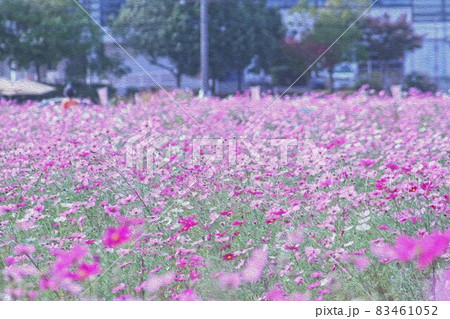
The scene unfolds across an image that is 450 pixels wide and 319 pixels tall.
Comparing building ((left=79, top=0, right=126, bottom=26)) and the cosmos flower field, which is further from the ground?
building ((left=79, top=0, right=126, bottom=26))

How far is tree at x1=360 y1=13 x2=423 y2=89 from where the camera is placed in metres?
3.82

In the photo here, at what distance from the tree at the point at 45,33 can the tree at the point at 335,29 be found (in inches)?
45.8

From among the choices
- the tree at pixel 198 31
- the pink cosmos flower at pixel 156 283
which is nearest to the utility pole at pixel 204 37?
the tree at pixel 198 31

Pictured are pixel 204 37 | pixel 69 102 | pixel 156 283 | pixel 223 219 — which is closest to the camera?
pixel 156 283

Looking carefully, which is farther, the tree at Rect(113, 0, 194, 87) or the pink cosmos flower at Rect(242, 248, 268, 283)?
the tree at Rect(113, 0, 194, 87)

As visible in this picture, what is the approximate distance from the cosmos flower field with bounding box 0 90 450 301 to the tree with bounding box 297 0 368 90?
0.47m

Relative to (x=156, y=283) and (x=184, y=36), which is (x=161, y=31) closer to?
(x=184, y=36)

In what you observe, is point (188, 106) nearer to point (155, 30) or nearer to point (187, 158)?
point (155, 30)

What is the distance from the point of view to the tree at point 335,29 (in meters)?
3.93

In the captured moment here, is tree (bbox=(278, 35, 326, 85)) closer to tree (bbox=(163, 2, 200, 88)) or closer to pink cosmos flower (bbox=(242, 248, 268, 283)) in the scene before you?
tree (bbox=(163, 2, 200, 88))

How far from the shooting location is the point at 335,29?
3.99 m

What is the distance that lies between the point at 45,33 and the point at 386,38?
1.97 metres

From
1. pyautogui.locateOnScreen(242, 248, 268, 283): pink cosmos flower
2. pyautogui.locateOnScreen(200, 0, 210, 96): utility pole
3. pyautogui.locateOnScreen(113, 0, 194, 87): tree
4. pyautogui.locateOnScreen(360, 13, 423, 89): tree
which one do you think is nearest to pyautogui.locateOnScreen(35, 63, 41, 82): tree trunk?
pyautogui.locateOnScreen(113, 0, 194, 87): tree

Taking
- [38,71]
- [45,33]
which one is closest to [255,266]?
[45,33]
